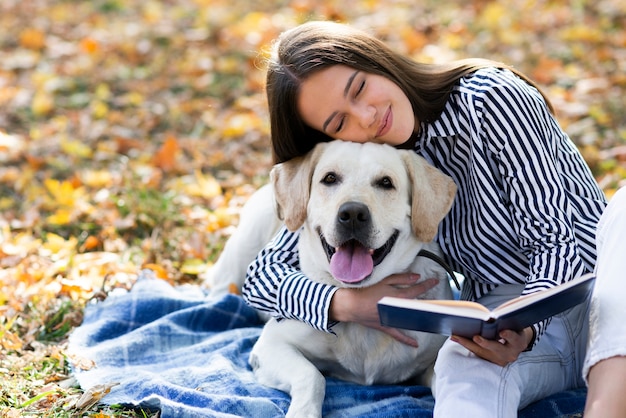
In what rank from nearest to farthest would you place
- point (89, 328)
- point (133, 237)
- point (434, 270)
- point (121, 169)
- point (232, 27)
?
point (434, 270)
point (89, 328)
point (133, 237)
point (121, 169)
point (232, 27)

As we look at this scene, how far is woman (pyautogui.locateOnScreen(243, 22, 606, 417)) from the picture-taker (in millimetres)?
2576

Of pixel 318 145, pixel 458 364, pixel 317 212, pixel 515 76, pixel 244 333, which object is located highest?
pixel 515 76

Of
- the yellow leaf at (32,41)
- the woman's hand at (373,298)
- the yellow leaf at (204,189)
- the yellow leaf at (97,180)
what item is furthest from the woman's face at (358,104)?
the yellow leaf at (32,41)

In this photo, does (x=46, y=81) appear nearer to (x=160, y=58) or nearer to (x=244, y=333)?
(x=160, y=58)

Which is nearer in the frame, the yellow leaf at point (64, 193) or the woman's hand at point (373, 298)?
the woman's hand at point (373, 298)

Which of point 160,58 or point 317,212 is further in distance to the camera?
point 160,58

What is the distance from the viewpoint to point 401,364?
284 centimetres

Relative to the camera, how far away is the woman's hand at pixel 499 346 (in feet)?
7.57

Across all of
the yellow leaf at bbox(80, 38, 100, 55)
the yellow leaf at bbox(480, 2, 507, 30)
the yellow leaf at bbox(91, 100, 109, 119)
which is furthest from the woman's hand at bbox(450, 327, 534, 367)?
the yellow leaf at bbox(80, 38, 100, 55)

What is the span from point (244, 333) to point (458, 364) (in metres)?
1.27

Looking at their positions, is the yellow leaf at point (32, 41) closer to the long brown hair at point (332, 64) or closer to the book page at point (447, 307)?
the long brown hair at point (332, 64)

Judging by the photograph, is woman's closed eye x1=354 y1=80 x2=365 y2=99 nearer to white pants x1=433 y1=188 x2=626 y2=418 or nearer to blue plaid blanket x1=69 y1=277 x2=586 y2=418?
white pants x1=433 y1=188 x2=626 y2=418

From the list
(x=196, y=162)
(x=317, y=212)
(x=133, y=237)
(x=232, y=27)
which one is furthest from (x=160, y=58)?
(x=317, y=212)

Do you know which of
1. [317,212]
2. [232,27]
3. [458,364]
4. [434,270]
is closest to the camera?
[458,364]
